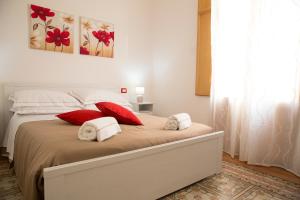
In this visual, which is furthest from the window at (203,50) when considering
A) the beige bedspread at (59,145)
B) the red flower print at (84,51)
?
the red flower print at (84,51)

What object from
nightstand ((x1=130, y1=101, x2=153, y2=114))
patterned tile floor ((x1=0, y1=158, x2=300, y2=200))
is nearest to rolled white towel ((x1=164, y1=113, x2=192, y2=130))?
patterned tile floor ((x1=0, y1=158, x2=300, y2=200))

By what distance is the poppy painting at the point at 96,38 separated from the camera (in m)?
3.24

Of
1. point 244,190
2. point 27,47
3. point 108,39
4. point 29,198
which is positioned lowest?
point 244,190

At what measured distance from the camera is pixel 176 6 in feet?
12.0

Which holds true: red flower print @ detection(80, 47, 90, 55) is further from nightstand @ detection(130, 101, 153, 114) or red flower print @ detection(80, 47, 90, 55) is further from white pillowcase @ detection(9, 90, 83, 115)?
nightstand @ detection(130, 101, 153, 114)

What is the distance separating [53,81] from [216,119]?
8.15ft

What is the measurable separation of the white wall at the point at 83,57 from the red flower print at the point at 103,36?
0.65 feet

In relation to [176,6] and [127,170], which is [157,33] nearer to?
[176,6]

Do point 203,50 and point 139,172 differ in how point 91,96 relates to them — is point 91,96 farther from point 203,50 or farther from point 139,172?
point 203,50

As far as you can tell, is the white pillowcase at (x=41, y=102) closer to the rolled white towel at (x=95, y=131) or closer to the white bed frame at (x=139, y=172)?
the rolled white towel at (x=95, y=131)

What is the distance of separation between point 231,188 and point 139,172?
38.4 inches

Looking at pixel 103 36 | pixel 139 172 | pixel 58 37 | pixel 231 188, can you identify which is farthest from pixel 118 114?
pixel 103 36

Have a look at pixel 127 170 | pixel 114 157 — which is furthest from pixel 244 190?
pixel 114 157

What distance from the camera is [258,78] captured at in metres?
2.41
